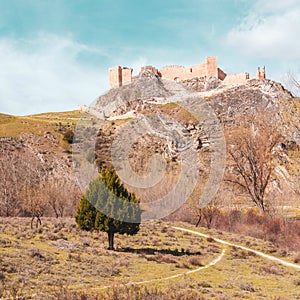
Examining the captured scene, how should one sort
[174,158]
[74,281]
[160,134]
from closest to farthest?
[74,281], [174,158], [160,134]

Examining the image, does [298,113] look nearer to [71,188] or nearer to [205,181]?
[205,181]

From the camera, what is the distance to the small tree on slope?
19234 mm

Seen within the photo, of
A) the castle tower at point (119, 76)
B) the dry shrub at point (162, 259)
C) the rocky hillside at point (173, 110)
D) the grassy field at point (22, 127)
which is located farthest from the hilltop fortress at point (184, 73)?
the dry shrub at point (162, 259)

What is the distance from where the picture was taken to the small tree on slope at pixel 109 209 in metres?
19.2

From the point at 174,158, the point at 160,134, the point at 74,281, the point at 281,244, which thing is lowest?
the point at 281,244

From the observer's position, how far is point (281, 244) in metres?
26.6

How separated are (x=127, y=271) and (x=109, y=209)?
512cm

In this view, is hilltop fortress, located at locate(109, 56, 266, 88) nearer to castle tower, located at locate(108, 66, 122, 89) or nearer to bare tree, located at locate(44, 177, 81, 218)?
castle tower, located at locate(108, 66, 122, 89)

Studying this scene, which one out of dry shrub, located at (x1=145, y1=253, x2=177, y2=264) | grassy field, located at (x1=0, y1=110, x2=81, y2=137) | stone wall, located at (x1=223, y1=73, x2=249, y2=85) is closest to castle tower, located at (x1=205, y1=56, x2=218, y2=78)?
stone wall, located at (x1=223, y1=73, x2=249, y2=85)

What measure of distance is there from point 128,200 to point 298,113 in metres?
9.99

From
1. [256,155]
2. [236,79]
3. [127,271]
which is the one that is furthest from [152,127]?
[127,271]

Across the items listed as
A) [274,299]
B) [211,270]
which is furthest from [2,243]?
[274,299]

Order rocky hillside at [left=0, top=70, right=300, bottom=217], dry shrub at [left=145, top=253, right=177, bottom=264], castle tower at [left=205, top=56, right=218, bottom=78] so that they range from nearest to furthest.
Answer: dry shrub at [left=145, top=253, right=177, bottom=264] → rocky hillside at [left=0, top=70, right=300, bottom=217] → castle tower at [left=205, top=56, right=218, bottom=78]

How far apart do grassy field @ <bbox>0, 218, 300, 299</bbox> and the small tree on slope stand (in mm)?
1113
